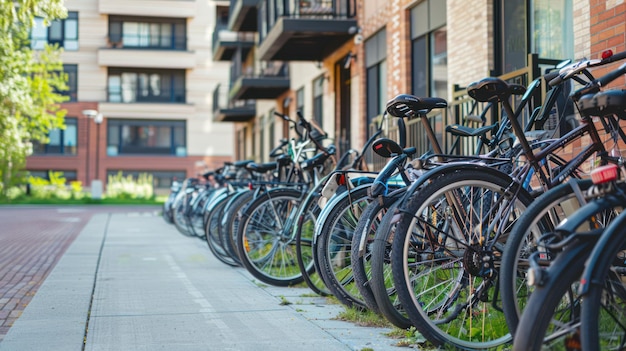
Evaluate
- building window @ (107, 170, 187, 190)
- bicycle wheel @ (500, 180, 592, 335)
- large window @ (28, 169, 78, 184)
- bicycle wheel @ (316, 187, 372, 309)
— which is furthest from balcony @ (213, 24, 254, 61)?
bicycle wheel @ (500, 180, 592, 335)

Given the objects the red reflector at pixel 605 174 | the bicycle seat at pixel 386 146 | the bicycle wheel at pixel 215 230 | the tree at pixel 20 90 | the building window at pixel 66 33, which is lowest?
the bicycle wheel at pixel 215 230

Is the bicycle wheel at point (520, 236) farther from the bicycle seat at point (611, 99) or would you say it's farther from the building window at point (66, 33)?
the building window at point (66, 33)

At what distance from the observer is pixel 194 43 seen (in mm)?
57188

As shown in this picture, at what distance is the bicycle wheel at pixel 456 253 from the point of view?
4.20 metres

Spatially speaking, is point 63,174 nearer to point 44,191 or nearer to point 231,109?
point 44,191

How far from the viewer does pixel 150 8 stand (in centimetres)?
5456

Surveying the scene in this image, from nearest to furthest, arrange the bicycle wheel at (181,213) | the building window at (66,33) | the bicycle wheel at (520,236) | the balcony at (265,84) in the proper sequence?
1. the bicycle wheel at (520,236)
2. the bicycle wheel at (181,213)
3. the balcony at (265,84)
4. the building window at (66,33)

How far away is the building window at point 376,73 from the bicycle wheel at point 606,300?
39.0ft

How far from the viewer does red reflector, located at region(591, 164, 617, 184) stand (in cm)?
310

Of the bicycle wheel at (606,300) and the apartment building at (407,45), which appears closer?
the bicycle wheel at (606,300)

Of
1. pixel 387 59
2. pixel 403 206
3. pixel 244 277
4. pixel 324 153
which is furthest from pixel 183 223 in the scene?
pixel 403 206

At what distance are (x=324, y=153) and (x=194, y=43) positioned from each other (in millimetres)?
50966

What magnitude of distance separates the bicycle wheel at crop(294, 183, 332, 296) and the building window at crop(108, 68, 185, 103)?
50384mm

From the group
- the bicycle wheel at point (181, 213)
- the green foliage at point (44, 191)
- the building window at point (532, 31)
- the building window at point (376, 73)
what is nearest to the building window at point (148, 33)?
the green foliage at point (44, 191)
